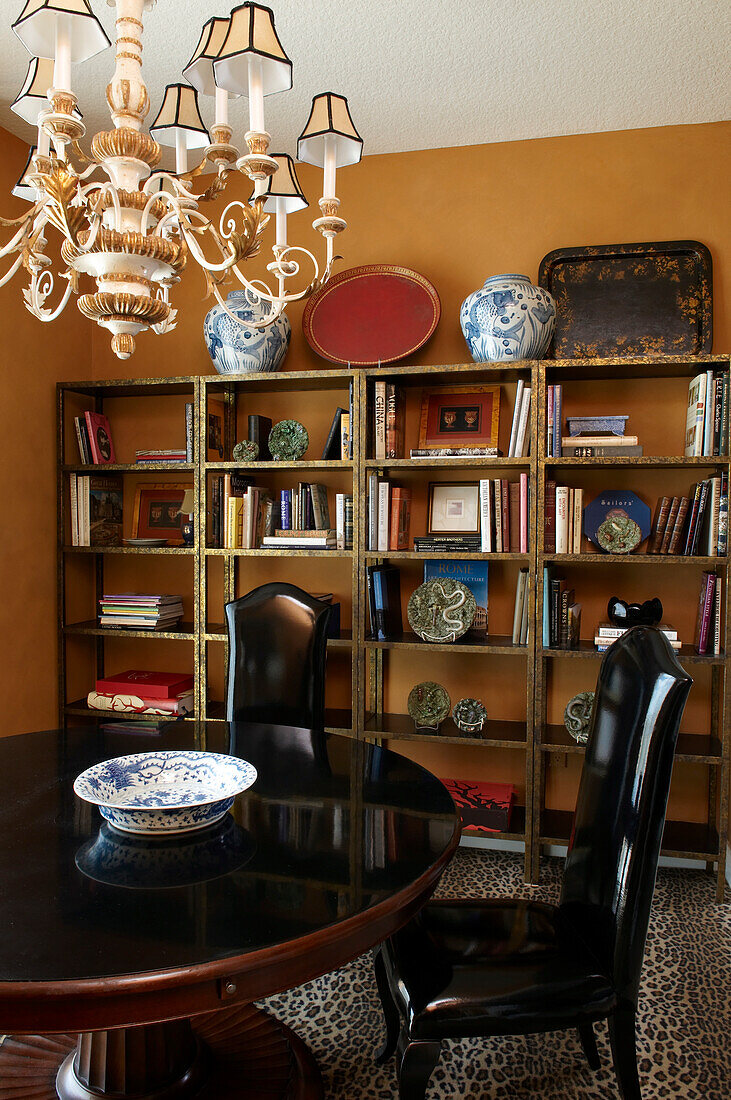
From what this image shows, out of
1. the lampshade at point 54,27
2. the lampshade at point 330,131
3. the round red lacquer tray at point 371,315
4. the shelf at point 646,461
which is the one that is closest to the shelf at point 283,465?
the round red lacquer tray at point 371,315

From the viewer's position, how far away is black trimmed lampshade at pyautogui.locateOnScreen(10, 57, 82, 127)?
5.18ft

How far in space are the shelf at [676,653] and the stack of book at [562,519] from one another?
37 centimetres

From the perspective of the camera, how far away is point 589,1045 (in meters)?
1.75

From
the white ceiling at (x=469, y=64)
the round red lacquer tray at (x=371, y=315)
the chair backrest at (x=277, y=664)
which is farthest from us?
the round red lacquer tray at (x=371, y=315)

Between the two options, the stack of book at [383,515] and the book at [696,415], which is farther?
the stack of book at [383,515]

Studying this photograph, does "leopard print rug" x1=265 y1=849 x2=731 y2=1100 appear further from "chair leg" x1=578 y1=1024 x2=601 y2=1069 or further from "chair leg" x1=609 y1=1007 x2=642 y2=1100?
"chair leg" x1=609 y1=1007 x2=642 y2=1100

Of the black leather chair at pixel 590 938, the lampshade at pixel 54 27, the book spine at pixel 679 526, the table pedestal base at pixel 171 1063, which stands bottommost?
the table pedestal base at pixel 171 1063

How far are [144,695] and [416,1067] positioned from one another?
2.16 meters

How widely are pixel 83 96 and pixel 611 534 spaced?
261cm

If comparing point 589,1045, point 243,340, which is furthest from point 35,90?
point 589,1045

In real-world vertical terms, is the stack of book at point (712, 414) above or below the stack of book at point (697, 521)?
above

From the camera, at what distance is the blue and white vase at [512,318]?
8.95 ft

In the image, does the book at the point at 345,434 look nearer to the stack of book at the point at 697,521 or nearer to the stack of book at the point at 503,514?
the stack of book at the point at 503,514

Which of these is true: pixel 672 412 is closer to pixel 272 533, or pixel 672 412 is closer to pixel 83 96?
pixel 272 533
